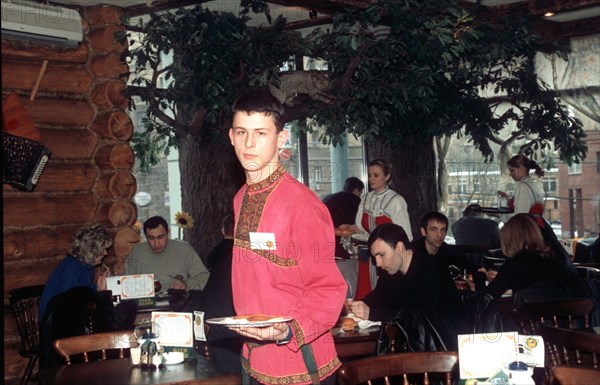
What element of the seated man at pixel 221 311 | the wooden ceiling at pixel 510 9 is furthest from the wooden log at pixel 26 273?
the seated man at pixel 221 311

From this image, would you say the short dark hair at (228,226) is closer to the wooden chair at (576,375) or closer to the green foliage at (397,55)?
the green foliage at (397,55)

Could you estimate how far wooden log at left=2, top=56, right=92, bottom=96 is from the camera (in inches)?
237

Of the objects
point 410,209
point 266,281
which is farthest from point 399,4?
point 266,281

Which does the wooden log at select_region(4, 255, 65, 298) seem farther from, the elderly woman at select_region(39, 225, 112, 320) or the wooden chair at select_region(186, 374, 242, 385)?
the wooden chair at select_region(186, 374, 242, 385)

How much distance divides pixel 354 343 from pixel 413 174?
5.32 metres

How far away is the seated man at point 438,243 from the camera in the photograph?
6.36 metres

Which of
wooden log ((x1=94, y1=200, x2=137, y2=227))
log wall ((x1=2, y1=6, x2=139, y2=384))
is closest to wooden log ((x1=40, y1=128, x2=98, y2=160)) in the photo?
log wall ((x1=2, y1=6, x2=139, y2=384))

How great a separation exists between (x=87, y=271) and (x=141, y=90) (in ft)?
6.82

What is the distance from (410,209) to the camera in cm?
933

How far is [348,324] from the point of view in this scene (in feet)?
14.4

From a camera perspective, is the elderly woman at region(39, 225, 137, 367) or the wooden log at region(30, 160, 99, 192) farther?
the wooden log at region(30, 160, 99, 192)

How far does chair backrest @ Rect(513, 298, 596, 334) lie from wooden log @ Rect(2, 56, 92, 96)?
3855 millimetres

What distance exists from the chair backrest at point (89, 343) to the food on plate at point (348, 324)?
4.00 feet

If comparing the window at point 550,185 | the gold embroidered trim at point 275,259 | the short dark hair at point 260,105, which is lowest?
the gold embroidered trim at point 275,259
